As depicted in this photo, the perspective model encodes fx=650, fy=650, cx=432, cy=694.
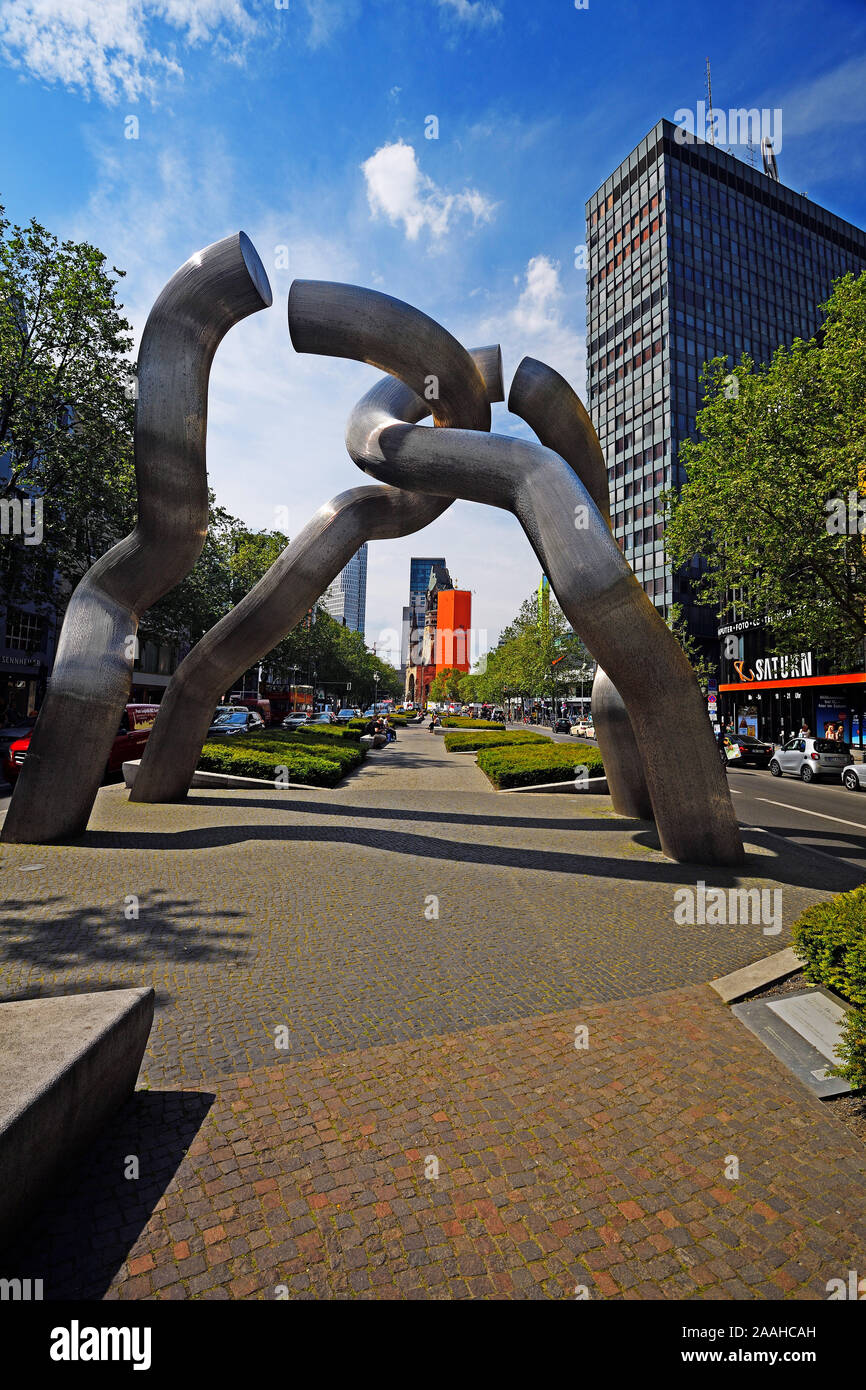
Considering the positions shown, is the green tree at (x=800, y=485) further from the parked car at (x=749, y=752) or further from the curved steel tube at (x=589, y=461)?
the parked car at (x=749, y=752)

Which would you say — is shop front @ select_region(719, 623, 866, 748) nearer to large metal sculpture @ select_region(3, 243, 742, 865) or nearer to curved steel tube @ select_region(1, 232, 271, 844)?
large metal sculpture @ select_region(3, 243, 742, 865)

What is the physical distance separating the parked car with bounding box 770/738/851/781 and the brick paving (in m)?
19.6

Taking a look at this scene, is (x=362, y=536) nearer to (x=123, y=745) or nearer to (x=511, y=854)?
(x=511, y=854)

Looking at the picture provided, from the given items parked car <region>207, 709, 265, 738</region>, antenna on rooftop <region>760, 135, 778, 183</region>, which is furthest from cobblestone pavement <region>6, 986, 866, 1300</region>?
antenna on rooftop <region>760, 135, 778, 183</region>

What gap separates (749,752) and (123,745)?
2736cm

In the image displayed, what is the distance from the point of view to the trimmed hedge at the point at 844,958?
387 centimetres

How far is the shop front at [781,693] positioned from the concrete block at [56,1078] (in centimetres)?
3239

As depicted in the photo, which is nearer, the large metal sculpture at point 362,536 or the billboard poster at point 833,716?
the large metal sculpture at point 362,536

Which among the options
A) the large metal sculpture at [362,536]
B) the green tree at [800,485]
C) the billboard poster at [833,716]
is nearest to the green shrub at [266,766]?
the large metal sculpture at [362,536]

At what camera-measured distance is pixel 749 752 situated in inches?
1235

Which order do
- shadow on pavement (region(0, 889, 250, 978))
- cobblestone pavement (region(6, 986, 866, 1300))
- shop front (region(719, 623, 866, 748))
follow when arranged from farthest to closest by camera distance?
shop front (region(719, 623, 866, 748)) → shadow on pavement (region(0, 889, 250, 978)) → cobblestone pavement (region(6, 986, 866, 1300))

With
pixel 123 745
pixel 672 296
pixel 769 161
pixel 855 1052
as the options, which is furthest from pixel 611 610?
pixel 769 161

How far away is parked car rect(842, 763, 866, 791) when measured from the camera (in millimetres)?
22859
